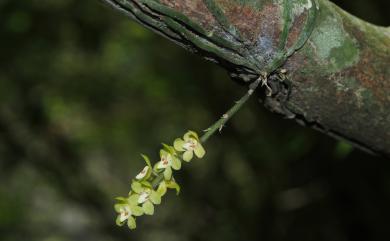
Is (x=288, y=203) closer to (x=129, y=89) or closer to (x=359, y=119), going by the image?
(x=129, y=89)

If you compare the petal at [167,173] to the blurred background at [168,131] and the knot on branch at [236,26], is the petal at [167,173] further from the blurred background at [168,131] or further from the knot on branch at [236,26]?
the blurred background at [168,131]

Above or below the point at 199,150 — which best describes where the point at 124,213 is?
below

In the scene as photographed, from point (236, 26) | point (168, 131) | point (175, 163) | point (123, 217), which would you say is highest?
point (168, 131)

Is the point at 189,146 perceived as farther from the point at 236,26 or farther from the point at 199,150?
the point at 236,26

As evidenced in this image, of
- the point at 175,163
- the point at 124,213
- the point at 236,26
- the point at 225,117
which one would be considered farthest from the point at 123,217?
the point at 236,26

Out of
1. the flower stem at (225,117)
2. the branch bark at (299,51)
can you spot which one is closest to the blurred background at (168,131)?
the branch bark at (299,51)

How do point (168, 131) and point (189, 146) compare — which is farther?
point (168, 131)

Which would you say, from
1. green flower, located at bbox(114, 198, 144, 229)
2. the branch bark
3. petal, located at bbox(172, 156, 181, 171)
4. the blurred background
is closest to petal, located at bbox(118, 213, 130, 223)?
green flower, located at bbox(114, 198, 144, 229)
